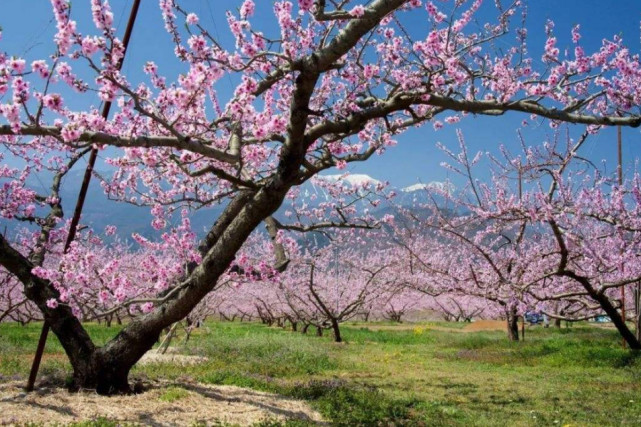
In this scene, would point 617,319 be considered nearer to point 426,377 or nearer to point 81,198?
point 426,377

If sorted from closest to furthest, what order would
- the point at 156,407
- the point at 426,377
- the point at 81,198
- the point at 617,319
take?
the point at 156,407 < the point at 81,198 < the point at 426,377 < the point at 617,319

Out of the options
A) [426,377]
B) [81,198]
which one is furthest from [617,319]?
[81,198]

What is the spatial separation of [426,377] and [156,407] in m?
8.31

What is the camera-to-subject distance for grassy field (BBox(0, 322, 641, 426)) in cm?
965

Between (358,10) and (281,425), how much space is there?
573cm

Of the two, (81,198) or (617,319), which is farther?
(617,319)

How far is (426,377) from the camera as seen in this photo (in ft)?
47.7

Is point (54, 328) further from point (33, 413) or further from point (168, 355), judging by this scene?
point (168, 355)

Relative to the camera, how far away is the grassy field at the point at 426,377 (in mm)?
9648

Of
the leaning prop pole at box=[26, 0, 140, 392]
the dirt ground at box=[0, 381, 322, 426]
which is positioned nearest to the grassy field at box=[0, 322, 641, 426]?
the dirt ground at box=[0, 381, 322, 426]

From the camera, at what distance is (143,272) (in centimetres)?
966

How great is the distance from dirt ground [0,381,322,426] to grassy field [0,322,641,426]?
1.29ft

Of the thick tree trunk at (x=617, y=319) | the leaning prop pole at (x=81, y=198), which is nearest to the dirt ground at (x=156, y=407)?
the leaning prop pole at (x=81, y=198)

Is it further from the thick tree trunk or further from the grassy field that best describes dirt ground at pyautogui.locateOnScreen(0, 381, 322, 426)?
the thick tree trunk
